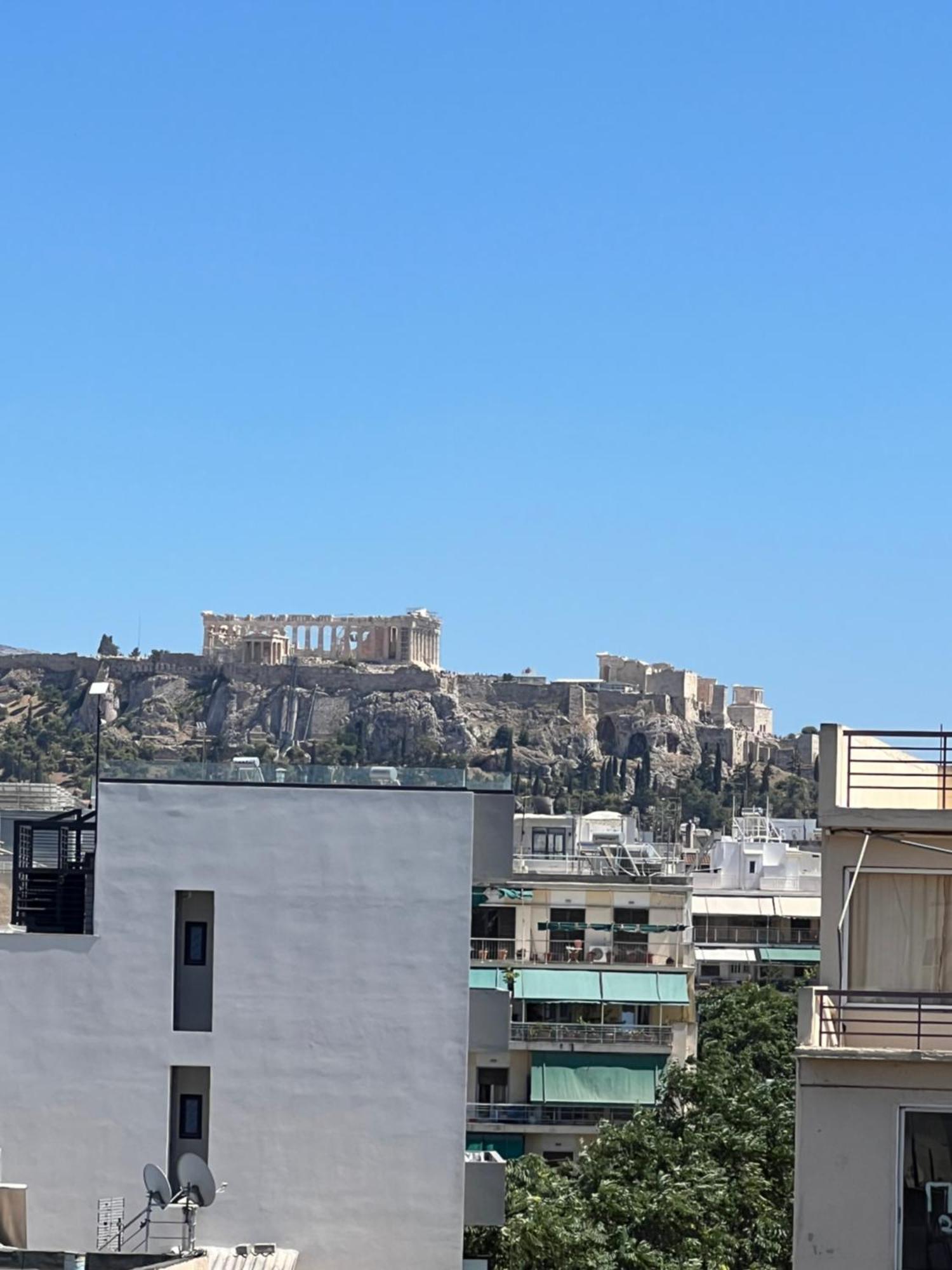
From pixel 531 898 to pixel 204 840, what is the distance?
3718 centimetres

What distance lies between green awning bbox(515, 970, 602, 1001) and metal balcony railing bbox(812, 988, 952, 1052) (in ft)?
132

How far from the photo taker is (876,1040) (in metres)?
13.2

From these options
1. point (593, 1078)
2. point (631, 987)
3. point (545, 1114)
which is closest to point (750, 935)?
point (631, 987)

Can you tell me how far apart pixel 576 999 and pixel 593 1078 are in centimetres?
220

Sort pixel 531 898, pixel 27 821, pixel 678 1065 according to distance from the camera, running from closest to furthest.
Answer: pixel 27 821 < pixel 678 1065 < pixel 531 898

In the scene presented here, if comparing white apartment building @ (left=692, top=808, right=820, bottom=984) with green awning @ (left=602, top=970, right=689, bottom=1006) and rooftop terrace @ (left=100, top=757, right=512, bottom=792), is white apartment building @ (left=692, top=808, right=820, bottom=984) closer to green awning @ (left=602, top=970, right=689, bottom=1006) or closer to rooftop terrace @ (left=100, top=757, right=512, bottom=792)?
green awning @ (left=602, top=970, right=689, bottom=1006)

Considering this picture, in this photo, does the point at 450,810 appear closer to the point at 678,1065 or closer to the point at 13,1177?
the point at 13,1177

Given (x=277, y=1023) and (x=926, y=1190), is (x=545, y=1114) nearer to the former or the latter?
(x=277, y=1023)

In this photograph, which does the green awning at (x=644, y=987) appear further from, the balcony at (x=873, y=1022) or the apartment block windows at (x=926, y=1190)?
the apartment block windows at (x=926, y=1190)

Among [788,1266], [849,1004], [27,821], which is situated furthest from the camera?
[788,1266]

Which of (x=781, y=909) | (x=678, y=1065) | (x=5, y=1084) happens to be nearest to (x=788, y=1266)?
(x=5, y=1084)

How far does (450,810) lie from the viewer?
22.0 metres

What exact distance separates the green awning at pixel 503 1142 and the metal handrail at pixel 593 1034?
2.38m

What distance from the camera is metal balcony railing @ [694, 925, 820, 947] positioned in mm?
81250
